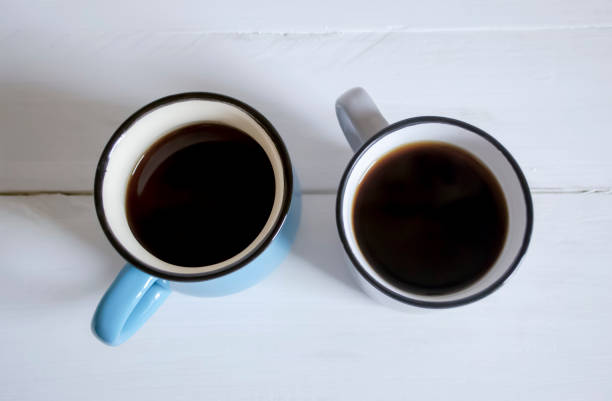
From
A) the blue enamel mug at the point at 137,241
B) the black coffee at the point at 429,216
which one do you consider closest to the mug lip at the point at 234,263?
the blue enamel mug at the point at 137,241

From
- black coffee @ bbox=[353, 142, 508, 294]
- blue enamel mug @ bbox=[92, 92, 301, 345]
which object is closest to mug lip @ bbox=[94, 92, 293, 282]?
blue enamel mug @ bbox=[92, 92, 301, 345]

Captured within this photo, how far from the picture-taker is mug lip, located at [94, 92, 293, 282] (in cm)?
45

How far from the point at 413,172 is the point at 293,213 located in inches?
5.5

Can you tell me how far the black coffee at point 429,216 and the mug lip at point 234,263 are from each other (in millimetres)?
103

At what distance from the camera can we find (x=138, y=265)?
44 centimetres

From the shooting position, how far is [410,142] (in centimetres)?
54

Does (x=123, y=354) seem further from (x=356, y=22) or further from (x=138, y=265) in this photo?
(x=356, y=22)

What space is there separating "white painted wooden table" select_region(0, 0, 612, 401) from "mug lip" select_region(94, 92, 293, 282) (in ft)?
0.46

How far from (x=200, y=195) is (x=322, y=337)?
215 millimetres

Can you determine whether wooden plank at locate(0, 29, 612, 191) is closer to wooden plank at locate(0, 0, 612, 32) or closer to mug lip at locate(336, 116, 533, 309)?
wooden plank at locate(0, 0, 612, 32)

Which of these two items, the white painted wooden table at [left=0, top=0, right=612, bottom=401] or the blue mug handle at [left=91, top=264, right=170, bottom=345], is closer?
the blue mug handle at [left=91, top=264, right=170, bottom=345]

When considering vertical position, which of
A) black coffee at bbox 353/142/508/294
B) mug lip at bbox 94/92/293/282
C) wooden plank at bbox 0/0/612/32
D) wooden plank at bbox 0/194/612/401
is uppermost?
wooden plank at bbox 0/0/612/32

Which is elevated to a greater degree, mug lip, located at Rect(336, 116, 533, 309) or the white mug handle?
the white mug handle

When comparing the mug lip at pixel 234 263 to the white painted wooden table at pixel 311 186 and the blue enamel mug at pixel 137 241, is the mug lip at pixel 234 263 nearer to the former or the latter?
the blue enamel mug at pixel 137 241
